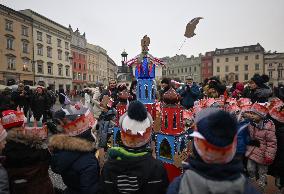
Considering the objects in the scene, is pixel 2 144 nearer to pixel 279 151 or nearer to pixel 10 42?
pixel 279 151

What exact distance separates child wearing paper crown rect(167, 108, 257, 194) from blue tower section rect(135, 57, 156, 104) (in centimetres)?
441

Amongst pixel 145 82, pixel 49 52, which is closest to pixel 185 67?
pixel 49 52

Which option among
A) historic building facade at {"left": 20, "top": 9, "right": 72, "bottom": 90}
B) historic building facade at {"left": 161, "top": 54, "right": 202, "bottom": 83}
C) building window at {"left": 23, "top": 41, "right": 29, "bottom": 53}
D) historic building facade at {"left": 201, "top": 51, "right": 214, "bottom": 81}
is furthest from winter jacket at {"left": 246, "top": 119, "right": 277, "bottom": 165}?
historic building facade at {"left": 201, "top": 51, "right": 214, "bottom": 81}

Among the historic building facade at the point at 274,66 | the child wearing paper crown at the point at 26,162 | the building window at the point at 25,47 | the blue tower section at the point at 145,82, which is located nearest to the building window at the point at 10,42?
the building window at the point at 25,47

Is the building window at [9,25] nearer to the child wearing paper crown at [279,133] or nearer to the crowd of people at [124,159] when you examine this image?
the crowd of people at [124,159]

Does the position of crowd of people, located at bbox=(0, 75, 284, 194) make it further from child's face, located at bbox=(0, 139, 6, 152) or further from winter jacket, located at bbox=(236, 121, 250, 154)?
winter jacket, located at bbox=(236, 121, 250, 154)

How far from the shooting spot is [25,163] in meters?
2.53

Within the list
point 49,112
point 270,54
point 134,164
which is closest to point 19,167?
point 134,164

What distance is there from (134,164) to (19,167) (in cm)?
125

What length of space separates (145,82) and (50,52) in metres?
41.1

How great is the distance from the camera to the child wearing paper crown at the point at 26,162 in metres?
2.49

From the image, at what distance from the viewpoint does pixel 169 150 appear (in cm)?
482

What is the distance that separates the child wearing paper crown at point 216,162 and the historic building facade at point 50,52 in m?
37.3

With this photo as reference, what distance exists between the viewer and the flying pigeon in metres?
6.59
